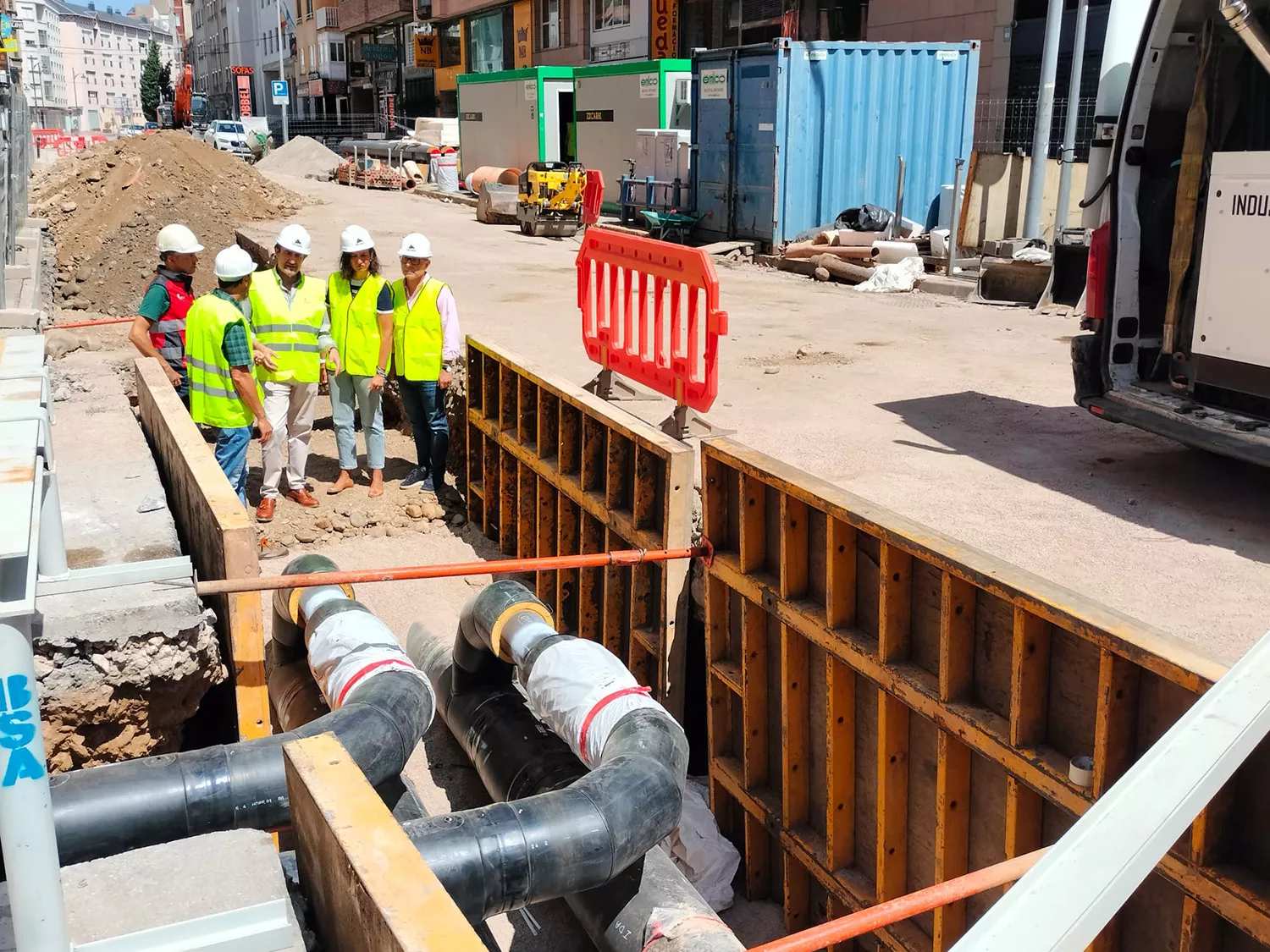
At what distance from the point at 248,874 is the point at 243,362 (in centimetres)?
520

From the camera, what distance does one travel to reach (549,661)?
4727mm

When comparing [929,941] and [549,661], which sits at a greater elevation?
[549,661]

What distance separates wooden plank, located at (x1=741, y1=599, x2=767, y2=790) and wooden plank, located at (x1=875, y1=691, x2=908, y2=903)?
0.91 m

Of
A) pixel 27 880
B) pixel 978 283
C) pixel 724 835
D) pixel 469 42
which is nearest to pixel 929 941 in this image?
pixel 724 835

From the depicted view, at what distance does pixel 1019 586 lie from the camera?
12.2ft

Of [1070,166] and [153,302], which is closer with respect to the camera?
[153,302]

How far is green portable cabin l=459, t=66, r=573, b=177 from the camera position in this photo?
29.9 m

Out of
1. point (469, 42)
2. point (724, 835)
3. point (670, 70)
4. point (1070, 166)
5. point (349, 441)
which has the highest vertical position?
point (469, 42)

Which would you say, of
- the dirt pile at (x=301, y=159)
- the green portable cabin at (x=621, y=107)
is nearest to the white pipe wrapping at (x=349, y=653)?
the green portable cabin at (x=621, y=107)

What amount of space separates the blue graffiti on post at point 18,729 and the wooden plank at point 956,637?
116 inches

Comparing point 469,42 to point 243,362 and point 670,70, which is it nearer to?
point 670,70

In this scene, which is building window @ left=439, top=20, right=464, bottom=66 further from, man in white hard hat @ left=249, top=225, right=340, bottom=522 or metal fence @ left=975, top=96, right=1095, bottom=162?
man in white hard hat @ left=249, top=225, right=340, bottom=522

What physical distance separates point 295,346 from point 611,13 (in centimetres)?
3053

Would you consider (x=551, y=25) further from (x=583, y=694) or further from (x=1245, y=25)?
(x=583, y=694)
